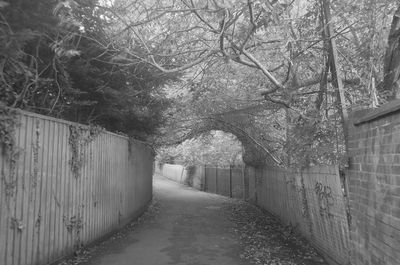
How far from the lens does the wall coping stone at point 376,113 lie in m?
4.48

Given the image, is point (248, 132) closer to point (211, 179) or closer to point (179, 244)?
point (179, 244)

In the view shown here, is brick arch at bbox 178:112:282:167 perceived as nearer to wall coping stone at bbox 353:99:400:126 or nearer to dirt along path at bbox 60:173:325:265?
dirt along path at bbox 60:173:325:265

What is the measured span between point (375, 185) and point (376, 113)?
2.88ft

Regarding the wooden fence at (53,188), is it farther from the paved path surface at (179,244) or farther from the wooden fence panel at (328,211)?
the wooden fence panel at (328,211)

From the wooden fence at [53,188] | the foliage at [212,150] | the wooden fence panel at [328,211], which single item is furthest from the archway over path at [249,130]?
the wooden fence at [53,188]

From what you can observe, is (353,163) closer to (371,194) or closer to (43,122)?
(371,194)

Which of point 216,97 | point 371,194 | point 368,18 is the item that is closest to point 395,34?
point 368,18

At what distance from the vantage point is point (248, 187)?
826 inches

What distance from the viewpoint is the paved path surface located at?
27.4 feet

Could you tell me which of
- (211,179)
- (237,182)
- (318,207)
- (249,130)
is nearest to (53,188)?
(318,207)

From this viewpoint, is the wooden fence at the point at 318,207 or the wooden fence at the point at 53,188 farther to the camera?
the wooden fence at the point at 318,207

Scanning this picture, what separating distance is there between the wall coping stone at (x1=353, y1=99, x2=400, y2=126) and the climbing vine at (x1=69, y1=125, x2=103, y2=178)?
16.8 ft

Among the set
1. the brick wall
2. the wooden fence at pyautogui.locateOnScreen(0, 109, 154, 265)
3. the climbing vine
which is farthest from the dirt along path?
the brick wall

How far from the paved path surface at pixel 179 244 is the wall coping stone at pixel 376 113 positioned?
3908 mm
